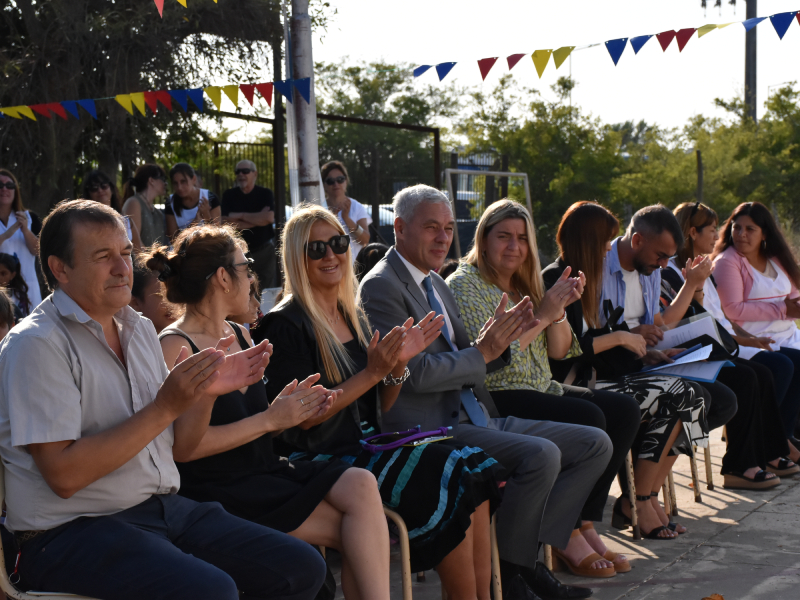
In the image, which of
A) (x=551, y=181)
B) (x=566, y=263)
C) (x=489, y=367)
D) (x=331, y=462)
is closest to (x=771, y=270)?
(x=566, y=263)

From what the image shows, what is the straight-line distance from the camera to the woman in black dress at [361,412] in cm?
307

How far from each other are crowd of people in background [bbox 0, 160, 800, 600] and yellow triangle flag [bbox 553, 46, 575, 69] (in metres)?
1.48

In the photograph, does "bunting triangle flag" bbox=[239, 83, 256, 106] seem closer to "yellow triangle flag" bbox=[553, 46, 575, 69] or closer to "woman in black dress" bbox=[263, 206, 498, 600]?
"yellow triangle flag" bbox=[553, 46, 575, 69]

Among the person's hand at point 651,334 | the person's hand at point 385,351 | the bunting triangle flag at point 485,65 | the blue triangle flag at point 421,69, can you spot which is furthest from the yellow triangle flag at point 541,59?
the person's hand at point 385,351

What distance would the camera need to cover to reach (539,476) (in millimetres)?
3490

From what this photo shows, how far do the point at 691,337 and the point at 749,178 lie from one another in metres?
19.4

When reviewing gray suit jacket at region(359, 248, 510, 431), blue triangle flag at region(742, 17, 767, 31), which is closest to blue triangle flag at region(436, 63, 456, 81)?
blue triangle flag at region(742, 17, 767, 31)

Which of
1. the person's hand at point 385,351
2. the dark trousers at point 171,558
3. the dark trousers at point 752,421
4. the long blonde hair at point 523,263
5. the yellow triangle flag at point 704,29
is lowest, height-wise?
the dark trousers at point 752,421

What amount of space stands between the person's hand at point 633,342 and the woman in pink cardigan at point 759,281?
176 cm

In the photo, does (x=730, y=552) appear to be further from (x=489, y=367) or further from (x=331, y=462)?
(x=331, y=462)

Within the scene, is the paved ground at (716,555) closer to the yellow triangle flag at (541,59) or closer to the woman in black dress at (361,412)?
the woman in black dress at (361,412)

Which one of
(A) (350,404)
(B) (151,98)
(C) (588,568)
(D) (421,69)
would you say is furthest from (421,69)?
(C) (588,568)

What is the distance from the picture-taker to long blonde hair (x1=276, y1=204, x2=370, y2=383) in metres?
3.27

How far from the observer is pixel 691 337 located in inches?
197
